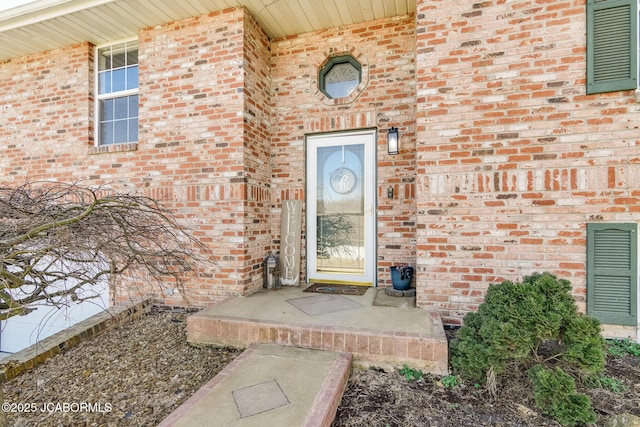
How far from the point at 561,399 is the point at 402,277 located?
1935 mm

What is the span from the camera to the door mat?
13.0 feet

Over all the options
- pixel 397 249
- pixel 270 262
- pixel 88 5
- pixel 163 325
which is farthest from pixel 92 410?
pixel 88 5

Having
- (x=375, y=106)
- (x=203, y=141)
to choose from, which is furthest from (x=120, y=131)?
(x=375, y=106)

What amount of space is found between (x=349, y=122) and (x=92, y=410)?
388 cm

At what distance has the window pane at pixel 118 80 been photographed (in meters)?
4.78

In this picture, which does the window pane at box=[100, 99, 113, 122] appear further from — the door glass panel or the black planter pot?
the black planter pot

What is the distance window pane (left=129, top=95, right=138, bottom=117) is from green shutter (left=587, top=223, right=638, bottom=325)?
5.82 metres

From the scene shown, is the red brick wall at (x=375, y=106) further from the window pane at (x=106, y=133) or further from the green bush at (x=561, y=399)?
the window pane at (x=106, y=133)

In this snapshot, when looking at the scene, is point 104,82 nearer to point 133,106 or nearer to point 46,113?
point 133,106

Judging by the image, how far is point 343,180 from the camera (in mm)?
4398

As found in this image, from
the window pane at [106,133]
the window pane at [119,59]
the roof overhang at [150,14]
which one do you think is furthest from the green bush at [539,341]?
the window pane at [119,59]

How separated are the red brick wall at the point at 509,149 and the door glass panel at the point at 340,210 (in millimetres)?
1144

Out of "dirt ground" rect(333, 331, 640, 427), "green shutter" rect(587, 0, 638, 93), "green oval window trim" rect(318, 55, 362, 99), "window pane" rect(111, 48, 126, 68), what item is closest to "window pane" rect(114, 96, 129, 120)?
"window pane" rect(111, 48, 126, 68)

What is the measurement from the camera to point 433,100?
128 inches
